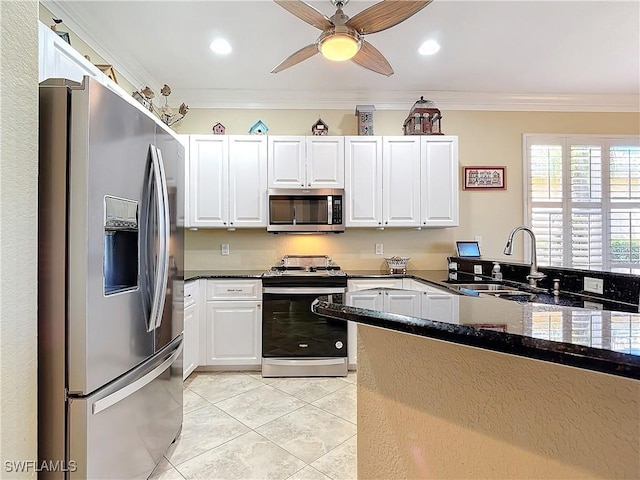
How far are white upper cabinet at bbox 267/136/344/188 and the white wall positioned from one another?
8.02ft

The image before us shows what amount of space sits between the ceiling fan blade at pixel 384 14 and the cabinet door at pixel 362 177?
1490mm

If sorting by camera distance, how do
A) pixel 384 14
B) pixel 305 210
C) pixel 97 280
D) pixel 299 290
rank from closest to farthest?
1. pixel 97 280
2. pixel 384 14
3. pixel 299 290
4. pixel 305 210

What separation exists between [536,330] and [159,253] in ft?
5.05

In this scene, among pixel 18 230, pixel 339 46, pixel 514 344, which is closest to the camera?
pixel 514 344

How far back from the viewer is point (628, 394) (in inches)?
20.1

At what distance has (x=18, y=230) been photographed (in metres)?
0.97

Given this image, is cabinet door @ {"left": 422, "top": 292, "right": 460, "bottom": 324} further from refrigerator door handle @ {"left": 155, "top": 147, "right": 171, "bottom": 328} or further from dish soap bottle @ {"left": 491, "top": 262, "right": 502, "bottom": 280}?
dish soap bottle @ {"left": 491, "top": 262, "right": 502, "bottom": 280}

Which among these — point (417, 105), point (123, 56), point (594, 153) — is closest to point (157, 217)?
point (123, 56)

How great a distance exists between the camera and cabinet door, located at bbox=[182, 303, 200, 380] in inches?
112

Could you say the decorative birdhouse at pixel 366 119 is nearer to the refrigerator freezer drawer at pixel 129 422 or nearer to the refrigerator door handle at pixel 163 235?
the refrigerator door handle at pixel 163 235

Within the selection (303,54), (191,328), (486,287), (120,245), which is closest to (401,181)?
(486,287)

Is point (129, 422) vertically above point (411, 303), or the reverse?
point (411, 303)

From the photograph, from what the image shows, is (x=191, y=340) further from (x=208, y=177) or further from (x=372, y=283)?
(x=372, y=283)

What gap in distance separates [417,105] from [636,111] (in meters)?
2.67
